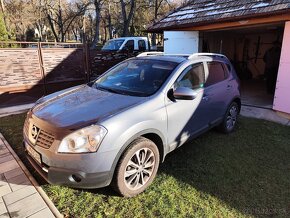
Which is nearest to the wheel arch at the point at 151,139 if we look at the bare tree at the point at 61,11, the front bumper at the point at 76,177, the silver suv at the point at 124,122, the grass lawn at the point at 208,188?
the silver suv at the point at 124,122

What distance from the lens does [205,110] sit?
159 inches

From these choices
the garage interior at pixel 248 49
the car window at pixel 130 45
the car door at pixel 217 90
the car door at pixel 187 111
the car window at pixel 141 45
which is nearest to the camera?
the car door at pixel 187 111

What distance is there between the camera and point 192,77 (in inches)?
151

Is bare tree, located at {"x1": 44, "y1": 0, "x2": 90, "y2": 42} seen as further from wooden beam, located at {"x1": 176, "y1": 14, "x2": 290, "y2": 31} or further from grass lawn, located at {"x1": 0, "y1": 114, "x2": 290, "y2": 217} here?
grass lawn, located at {"x1": 0, "y1": 114, "x2": 290, "y2": 217}

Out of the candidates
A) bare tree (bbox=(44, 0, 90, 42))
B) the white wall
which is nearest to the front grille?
the white wall

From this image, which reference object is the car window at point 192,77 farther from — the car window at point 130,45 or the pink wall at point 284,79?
the car window at point 130,45

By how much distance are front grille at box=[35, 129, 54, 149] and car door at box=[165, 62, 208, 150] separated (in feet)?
4.87

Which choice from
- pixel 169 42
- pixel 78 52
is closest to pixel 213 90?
pixel 169 42

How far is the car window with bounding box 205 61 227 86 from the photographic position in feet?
13.9

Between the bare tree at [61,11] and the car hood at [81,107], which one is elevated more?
the bare tree at [61,11]

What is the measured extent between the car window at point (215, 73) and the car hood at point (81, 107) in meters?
1.66

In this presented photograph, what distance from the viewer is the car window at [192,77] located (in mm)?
3591

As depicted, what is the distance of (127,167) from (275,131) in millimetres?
3795

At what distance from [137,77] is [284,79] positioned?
4.20 meters
